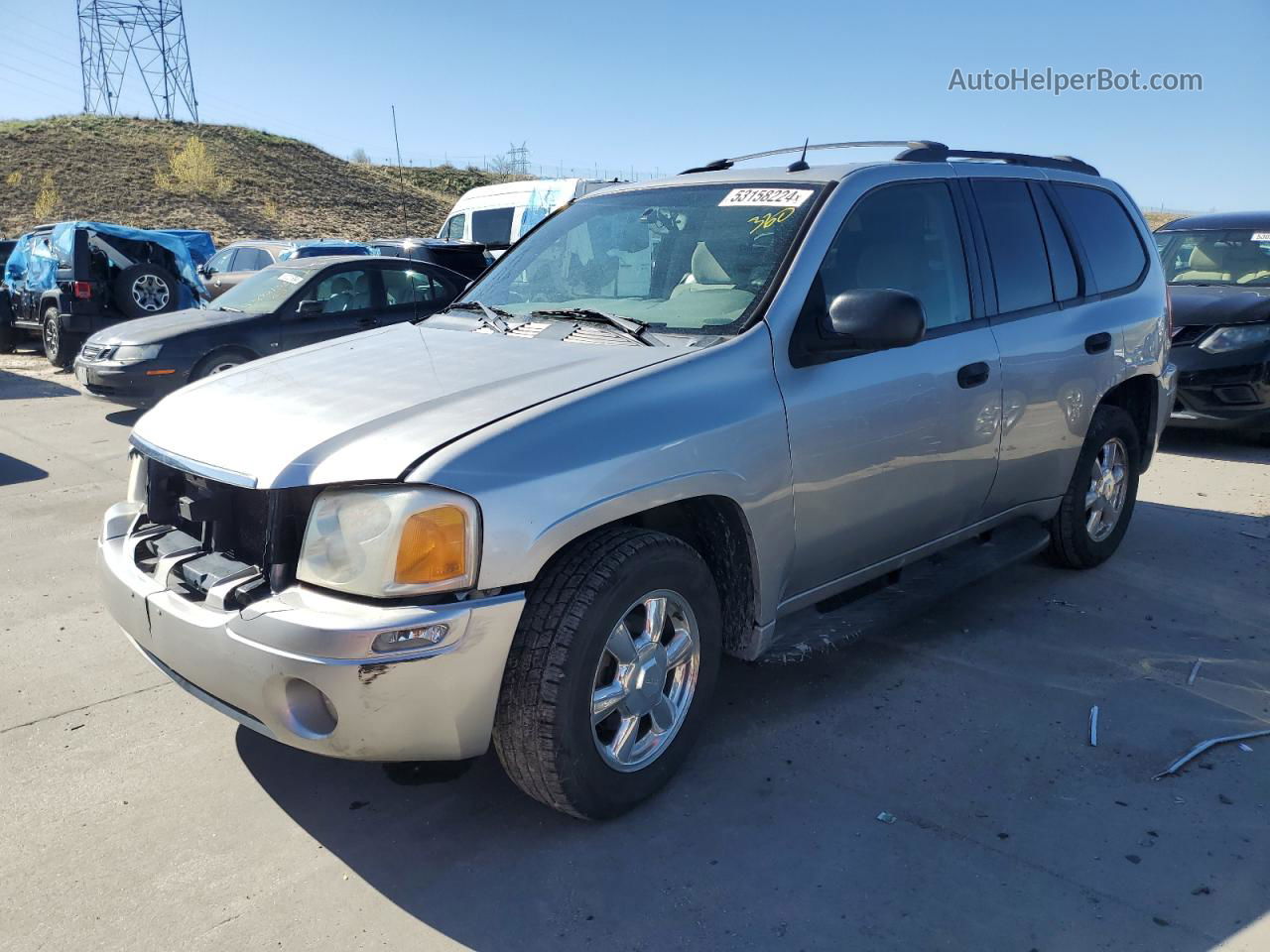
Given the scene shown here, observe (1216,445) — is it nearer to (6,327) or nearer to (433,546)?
(433,546)

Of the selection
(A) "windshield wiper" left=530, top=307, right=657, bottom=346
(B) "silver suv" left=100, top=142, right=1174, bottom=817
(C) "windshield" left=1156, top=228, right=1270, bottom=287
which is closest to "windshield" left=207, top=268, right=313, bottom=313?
(B) "silver suv" left=100, top=142, right=1174, bottom=817

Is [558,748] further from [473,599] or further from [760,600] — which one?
[760,600]

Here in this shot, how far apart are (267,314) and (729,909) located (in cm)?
804

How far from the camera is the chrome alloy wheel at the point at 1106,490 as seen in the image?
4.95 metres

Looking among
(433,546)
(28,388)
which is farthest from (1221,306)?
(28,388)

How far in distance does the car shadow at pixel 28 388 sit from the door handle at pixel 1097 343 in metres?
10.3

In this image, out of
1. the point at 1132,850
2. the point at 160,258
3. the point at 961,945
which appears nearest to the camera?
the point at 961,945

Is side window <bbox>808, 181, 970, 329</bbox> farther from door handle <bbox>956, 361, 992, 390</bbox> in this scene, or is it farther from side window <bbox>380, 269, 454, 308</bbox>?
side window <bbox>380, 269, 454, 308</bbox>

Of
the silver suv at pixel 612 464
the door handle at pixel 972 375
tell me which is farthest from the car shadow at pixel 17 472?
the door handle at pixel 972 375

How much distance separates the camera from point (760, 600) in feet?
10.6

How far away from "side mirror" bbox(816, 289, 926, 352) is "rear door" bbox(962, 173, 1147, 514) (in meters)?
1.05

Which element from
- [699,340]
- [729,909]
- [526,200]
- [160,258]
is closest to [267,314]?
[160,258]

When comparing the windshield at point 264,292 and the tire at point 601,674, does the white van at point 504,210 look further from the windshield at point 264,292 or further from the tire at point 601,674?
the tire at point 601,674

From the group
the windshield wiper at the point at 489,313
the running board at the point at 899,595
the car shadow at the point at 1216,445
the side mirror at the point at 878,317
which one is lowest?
the car shadow at the point at 1216,445
